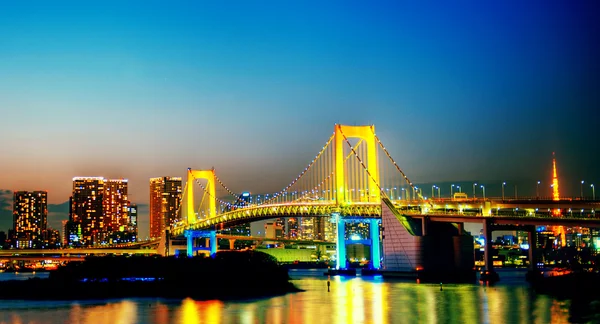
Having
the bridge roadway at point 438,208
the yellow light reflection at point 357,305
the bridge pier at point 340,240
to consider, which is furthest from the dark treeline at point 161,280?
the bridge pier at point 340,240

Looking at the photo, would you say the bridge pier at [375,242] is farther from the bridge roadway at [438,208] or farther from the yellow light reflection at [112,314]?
the yellow light reflection at [112,314]

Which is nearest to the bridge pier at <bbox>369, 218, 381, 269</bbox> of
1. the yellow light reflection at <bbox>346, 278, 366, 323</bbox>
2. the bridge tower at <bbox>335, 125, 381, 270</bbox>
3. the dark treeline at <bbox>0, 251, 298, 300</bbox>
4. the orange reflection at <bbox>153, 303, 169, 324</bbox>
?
the bridge tower at <bbox>335, 125, 381, 270</bbox>

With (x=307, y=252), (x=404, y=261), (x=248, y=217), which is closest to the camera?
(x=404, y=261)

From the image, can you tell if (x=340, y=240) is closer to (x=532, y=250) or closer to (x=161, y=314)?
(x=532, y=250)

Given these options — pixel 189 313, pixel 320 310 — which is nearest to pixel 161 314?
pixel 189 313

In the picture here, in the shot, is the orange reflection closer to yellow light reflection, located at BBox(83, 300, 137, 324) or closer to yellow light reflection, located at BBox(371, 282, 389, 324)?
yellow light reflection, located at BBox(83, 300, 137, 324)

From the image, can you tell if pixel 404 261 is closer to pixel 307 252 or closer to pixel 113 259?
pixel 113 259

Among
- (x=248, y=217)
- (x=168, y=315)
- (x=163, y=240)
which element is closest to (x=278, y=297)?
(x=168, y=315)
